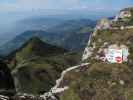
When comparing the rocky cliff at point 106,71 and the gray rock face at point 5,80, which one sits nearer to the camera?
the gray rock face at point 5,80

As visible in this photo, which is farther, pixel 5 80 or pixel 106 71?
pixel 106 71

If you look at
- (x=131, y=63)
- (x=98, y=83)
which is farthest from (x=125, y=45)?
(x=98, y=83)

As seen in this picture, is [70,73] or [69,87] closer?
[69,87]

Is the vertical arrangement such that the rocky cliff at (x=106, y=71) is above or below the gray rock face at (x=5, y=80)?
below

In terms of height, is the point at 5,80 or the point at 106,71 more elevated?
the point at 5,80

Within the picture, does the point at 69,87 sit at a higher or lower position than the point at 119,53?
lower

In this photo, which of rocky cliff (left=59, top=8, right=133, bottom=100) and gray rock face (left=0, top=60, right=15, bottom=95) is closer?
gray rock face (left=0, top=60, right=15, bottom=95)

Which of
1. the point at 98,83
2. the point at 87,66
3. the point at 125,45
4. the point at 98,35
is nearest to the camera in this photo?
the point at 98,83

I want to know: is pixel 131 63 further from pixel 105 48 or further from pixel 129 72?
pixel 105 48

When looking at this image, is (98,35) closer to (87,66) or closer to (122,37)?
(122,37)

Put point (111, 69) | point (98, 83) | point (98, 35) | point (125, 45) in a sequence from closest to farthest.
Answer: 1. point (98, 83)
2. point (111, 69)
3. point (125, 45)
4. point (98, 35)
